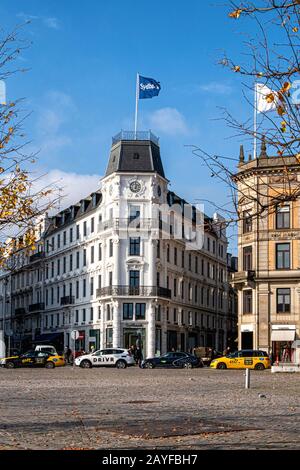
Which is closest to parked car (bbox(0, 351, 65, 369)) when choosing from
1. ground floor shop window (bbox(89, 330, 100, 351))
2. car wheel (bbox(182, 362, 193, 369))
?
car wheel (bbox(182, 362, 193, 369))

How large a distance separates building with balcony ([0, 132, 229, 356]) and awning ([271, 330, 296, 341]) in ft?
45.4

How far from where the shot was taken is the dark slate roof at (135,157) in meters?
A: 73.2

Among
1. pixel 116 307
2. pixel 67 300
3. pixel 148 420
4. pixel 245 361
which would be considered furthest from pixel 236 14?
pixel 67 300

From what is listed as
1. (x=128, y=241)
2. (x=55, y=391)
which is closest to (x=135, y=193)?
(x=128, y=241)

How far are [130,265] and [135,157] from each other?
10.4 meters

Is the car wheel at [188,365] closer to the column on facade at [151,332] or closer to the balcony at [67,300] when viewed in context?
the column on facade at [151,332]

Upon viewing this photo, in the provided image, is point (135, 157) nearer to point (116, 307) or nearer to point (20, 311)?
point (116, 307)

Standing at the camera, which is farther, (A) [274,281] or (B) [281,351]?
A: (A) [274,281]

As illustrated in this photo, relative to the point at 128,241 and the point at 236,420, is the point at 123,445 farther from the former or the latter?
the point at 128,241

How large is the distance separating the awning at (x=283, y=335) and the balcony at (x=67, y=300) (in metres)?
30.2

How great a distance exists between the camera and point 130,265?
7300 centimetres

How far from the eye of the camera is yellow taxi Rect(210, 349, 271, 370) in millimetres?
51625

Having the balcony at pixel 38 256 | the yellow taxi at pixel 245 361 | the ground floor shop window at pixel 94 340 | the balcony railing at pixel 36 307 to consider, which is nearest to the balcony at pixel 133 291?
the ground floor shop window at pixel 94 340
